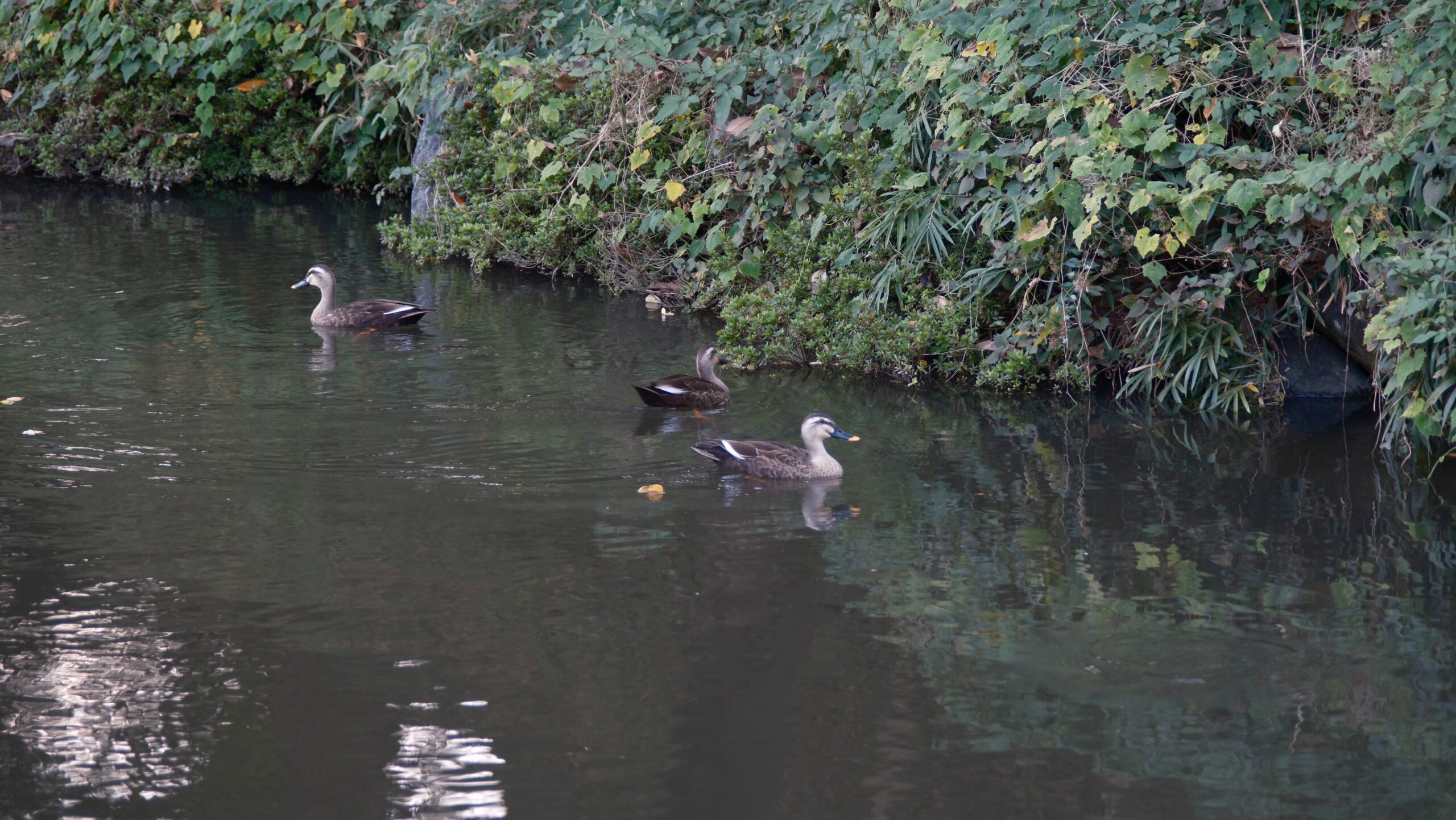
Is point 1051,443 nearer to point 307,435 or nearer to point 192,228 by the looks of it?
point 307,435

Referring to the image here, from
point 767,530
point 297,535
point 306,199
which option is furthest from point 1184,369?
point 306,199

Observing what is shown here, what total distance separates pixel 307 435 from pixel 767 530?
2980mm

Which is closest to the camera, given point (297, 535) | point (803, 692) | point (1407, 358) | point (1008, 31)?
point (803, 692)

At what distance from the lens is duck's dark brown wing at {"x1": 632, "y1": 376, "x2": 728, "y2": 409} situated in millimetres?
9234

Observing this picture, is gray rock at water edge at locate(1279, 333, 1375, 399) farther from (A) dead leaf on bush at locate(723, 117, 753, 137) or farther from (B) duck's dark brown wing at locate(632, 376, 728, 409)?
(A) dead leaf on bush at locate(723, 117, 753, 137)

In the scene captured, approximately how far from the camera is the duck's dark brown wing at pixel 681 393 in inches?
364

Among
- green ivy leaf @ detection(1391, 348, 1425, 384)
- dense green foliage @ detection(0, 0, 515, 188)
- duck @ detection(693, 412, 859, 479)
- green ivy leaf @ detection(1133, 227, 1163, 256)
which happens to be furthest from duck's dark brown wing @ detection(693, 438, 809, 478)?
dense green foliage @ detection(0, 0, 515, 188)

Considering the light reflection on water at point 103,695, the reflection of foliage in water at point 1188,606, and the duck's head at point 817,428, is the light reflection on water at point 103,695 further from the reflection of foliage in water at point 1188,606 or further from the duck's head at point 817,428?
the duck's head at point 817,428

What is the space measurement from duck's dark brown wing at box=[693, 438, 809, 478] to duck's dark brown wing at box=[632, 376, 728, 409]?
1181mm

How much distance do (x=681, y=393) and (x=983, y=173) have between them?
2.68 metres

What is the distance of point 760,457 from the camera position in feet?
26.1

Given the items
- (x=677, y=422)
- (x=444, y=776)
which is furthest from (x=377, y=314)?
(x=444, y=776)

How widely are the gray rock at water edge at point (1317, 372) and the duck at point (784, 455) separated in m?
3.65

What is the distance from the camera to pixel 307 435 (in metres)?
8.49
